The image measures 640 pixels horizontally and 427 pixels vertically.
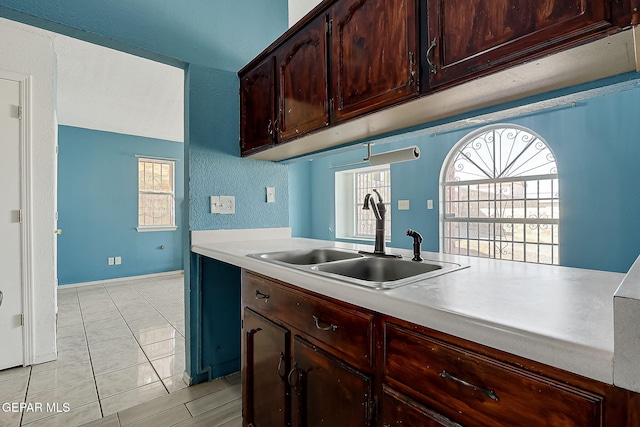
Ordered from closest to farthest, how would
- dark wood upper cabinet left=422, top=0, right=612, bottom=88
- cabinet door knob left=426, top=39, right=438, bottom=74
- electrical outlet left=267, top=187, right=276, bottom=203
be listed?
dark wood upper cabinet left=422, top=0, right=612, bottom=88, cabinet door knob left=426, top=39, right=438, bottom=74, electrical outlet left=267, top=187, right=276, bottom=203

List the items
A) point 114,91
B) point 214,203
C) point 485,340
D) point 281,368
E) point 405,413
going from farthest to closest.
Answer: point 114,91, point 214,203, point 281,368, point 405,413, point 485,340

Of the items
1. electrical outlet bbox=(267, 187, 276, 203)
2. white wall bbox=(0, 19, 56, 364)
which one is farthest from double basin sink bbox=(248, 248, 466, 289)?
white wall bbox=(0, 19, 56, 364)

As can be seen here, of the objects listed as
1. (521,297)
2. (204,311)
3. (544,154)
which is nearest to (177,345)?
(204,311)

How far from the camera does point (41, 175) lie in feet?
7.60

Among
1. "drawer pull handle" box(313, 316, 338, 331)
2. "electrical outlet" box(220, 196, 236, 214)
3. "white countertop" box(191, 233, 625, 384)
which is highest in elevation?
"electrical outlet" box(220, 196, 236, 214)

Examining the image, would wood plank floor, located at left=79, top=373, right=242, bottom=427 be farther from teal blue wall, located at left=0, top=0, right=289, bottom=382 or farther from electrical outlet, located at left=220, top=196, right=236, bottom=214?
electrical outlet, located at left=220, top=196, right=236, bottom=214

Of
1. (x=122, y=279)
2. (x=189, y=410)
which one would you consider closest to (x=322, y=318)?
(x=189, y=410)

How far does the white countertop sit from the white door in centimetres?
230

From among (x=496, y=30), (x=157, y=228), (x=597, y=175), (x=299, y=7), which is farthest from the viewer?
(x=157, y=228)

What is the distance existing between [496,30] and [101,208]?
563cm

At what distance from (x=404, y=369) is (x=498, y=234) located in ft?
12.2

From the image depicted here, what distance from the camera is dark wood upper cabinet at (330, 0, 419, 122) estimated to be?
113 cm

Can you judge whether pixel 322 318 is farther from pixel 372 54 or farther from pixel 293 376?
pixel 372 54

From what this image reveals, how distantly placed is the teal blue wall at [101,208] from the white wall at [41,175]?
9.19 ft
